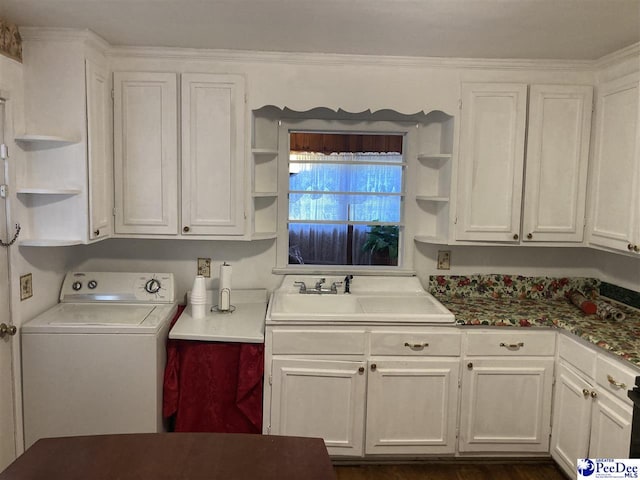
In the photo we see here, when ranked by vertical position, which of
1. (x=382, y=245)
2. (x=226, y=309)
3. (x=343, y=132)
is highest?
(x=343, y=132)

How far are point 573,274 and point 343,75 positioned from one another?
198 centimetres

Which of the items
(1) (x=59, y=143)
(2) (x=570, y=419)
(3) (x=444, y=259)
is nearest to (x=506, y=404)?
(2) (x=570, y=419)

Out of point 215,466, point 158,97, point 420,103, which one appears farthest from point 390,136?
point 215,466

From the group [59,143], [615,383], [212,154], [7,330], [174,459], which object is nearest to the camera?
[174,459]

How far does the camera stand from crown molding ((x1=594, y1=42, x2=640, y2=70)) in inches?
97.1

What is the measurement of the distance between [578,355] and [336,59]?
6.54ft

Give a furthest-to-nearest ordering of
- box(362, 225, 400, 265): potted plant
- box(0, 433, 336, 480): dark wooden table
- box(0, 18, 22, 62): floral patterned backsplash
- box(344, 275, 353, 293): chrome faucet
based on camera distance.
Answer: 1. box(362, 225, 400, 265): potted plant
2. box(344, 275, 353, 293): chrome faucet
3. box(0, 18, 22, 62): floral patterned backsplash
4. box(0, 433, 336, 480): dark wooden table

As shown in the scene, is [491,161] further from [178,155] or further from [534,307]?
[178,155]

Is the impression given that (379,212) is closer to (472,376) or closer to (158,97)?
(472,376)

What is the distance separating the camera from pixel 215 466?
1.32 m

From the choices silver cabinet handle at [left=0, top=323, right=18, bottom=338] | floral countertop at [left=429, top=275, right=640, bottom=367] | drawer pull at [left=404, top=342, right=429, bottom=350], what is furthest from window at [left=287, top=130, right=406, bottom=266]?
silver cabinet handle at [left=0, top=323, right=18, bottom=338]

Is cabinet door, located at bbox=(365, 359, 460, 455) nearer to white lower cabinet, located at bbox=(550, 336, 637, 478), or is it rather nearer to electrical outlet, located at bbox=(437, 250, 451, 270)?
white lower cabinet, located at bbox=(550, 336, 637, 478)

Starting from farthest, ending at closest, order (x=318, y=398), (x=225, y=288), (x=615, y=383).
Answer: (x=225, y=288) < (x=318, y=398) < (x=615, y=383)

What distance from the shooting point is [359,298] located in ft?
10.2
